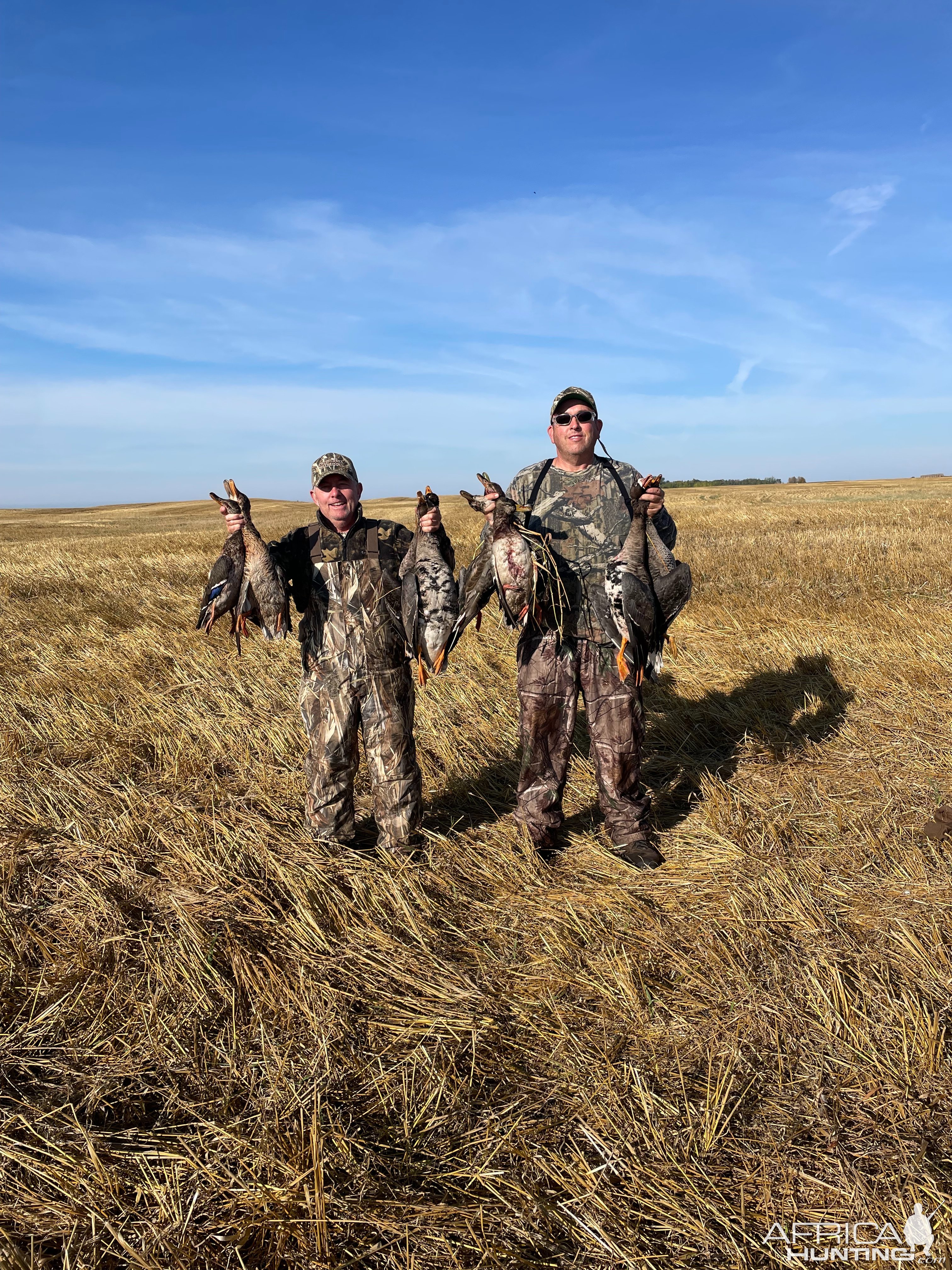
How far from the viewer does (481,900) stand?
143 inches

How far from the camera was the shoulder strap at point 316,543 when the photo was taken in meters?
3.89

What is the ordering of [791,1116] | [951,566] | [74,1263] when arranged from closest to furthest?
Answer: [74,1263]
[791,1116]
[951,566]

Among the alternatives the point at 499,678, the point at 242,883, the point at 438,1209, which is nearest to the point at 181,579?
the point at 499,678

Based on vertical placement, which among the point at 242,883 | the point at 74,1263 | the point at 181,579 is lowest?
the point at 74,1263

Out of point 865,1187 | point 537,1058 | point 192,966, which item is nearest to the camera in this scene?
point 865,1187

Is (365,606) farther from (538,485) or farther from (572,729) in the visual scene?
(572,729)

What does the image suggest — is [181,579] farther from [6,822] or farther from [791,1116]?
[791,1116]

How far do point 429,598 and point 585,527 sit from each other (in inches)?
44.1

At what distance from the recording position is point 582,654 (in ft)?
13.2

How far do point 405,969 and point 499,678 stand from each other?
13.8ft

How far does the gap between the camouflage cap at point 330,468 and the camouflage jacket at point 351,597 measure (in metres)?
0.27
